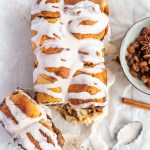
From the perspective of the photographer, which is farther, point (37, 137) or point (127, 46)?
point (127, 46)

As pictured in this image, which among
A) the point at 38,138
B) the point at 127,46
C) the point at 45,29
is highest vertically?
the point at 45,29

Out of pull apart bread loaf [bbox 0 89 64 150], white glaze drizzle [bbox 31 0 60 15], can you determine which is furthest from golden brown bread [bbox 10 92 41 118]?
white glaze drizzle [bbox 31 0 60 15]

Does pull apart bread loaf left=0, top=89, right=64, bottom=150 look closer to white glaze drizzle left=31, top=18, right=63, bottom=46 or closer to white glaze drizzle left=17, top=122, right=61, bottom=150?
white glaze drizzle left=17, top=122, right=61, bottom=150

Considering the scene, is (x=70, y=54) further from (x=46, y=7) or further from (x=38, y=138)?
(x=38, y=138)

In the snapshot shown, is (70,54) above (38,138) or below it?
above

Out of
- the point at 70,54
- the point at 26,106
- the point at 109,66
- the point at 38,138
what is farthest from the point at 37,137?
the point at 109,66

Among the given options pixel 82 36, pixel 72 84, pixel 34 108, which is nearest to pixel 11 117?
pixel 34 108

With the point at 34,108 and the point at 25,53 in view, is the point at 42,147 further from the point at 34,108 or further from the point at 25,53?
the point at 25,53
